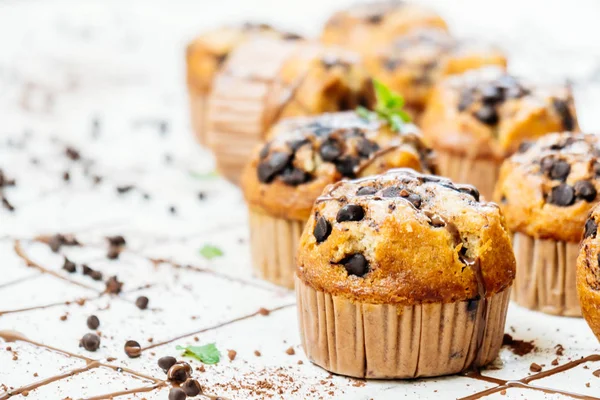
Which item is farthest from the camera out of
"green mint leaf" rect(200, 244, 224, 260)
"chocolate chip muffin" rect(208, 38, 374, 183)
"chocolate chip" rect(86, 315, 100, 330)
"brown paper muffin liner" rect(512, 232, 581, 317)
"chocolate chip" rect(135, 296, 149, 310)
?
"chocolate chip muffin" rect(208, 38, 374, 183)

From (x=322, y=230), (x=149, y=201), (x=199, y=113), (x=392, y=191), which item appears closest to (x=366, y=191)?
(x=392, y=191)

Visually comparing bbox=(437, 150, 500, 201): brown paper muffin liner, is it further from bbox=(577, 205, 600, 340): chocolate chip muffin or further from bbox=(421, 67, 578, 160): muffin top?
bbox=(577, 205, 600, 340): chocolate chip muffin

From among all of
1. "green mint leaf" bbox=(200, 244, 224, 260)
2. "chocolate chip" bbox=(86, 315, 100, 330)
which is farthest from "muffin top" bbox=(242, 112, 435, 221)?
"chocolate chip" bbox=(86, 315, 100, 330)

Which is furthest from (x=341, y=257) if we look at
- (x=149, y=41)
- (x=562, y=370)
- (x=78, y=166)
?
(x=149, y=41)

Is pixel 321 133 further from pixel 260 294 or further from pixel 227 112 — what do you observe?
pixel 227 112

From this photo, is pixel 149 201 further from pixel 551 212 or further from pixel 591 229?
pixel 591 229

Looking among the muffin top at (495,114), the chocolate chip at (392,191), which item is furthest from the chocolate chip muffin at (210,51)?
the chocolate chip at (392,191)
